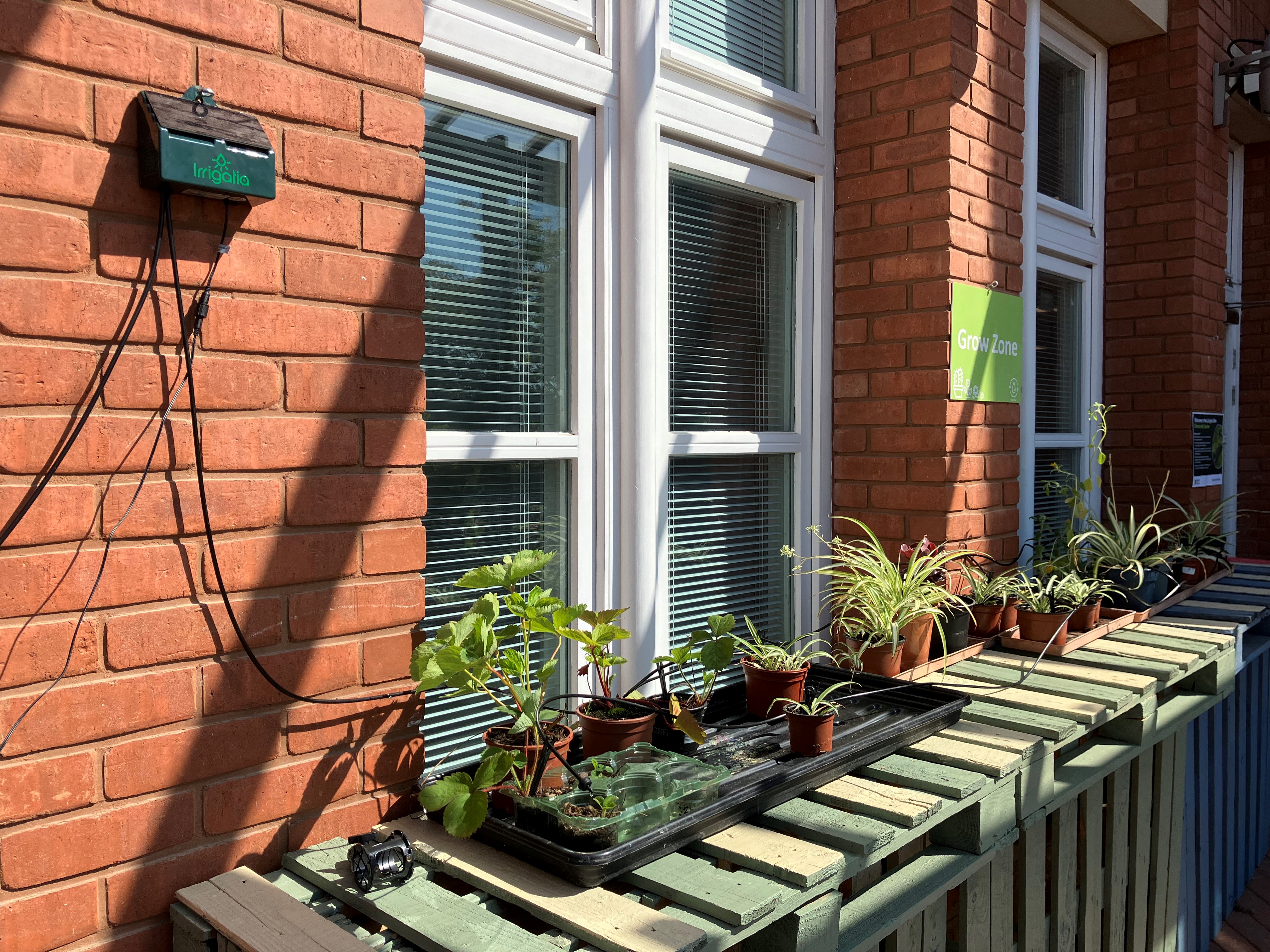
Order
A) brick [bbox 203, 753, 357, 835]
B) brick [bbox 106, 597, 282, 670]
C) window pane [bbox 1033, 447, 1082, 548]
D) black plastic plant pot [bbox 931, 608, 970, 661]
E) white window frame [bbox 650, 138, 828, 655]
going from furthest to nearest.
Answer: window pane [bbox 1033, 447, 1082, 548], black plastic plant pot [bbox 931, 608, 970, 661], white window frame [bbox 650, 138, 828, 655], brick [bbox 203, 753, 357, 835], brick [bbox 106, 597, 282, 670]

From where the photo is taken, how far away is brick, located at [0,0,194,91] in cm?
118

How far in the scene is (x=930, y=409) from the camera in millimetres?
2682

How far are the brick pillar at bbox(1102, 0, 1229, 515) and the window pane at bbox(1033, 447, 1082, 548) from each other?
0.40m

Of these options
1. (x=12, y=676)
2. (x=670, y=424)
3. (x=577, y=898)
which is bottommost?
(x=577, y=898)

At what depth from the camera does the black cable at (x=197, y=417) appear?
133 cm

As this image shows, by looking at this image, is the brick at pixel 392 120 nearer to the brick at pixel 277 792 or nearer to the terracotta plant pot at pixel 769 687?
the brick at pixel 277 792

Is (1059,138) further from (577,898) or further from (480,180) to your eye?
(577,898)

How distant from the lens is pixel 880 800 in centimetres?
168

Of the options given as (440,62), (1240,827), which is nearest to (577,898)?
(440,62)

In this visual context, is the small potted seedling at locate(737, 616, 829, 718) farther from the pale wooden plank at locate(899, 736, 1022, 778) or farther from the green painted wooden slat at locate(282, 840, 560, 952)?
the green painted wooden slat at locate(282, 840, 560, 952)

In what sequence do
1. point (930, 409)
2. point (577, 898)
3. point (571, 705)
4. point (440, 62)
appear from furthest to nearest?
A: point (930, 409)
point (571, 705)
point (440, 62)
point (577, 898)

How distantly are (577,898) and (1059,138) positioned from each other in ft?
11.9

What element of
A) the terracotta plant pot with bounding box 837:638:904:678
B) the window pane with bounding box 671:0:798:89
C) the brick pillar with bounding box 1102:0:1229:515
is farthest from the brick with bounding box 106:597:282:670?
the brick pillar with bounding box 1102:0:1229:515

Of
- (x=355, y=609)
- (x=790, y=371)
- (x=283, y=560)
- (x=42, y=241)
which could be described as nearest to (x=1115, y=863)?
(x=790, y=371)
